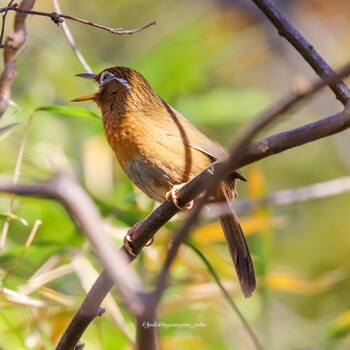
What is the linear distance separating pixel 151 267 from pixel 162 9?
15.8 ft

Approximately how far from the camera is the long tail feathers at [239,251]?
3582 millimetres

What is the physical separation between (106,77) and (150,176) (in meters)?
0.70

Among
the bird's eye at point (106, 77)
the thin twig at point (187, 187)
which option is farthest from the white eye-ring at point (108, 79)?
the thin twig at point (187, 187)

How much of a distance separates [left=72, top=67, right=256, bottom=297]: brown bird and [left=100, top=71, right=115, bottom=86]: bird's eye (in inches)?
2.4

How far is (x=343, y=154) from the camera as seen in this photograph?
633 cm

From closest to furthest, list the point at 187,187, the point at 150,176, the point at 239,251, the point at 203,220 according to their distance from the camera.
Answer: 1. the point at 187,187
2. the point at 203,220
3. the point at 150,176
4. the point at 239,251

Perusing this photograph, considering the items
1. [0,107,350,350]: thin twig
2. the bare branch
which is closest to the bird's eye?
the bare branch

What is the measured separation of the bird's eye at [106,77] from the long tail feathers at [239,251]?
32.7 inches

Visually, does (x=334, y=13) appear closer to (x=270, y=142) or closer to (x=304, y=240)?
(x=304, y=240)

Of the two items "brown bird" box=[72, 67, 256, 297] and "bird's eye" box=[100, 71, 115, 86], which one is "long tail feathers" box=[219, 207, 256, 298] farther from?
"bird's eye" box=[100, 71, 115, 86]

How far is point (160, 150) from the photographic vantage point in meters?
3.54

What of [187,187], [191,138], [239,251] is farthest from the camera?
[239,251]

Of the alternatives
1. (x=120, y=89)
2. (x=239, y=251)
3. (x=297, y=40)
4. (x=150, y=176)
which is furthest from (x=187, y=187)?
(x=120, y=89)

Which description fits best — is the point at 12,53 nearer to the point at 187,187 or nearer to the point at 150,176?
the point at 150,176
